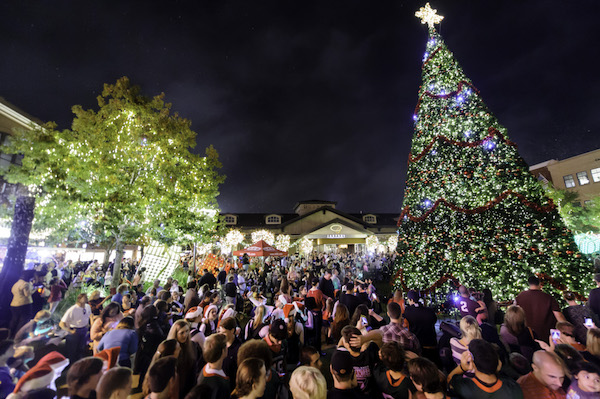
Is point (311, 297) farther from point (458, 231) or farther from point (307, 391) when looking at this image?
point (458, 231)

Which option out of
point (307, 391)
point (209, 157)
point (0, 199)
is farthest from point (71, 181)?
point (0, 199)

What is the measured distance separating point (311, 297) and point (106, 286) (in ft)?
39.3

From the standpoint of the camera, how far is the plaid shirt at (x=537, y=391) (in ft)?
9.09

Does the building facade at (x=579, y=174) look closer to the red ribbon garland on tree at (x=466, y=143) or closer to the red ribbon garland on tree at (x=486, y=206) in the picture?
the red ribbon garland on tree at (x=466, y=143)

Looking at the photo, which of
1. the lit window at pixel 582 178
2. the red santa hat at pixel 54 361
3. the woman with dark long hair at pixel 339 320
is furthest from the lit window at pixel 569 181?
the red santa hat at pixel 54 361

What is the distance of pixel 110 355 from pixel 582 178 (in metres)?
48.2

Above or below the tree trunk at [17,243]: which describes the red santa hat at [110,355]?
below

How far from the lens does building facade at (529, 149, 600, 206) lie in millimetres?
30250

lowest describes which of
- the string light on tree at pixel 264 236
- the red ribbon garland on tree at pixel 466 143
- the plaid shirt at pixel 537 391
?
the plaid shirt at pixel 537 391

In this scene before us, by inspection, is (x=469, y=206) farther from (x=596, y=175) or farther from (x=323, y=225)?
(x=596, y=175)

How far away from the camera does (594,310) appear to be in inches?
220

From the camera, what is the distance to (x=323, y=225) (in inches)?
1438

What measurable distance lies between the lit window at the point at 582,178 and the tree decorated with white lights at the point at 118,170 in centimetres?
4573

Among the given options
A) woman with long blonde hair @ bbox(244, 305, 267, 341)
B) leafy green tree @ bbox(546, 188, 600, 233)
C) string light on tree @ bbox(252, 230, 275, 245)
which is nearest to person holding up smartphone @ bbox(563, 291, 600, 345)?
woman with long blonde hair @ bbox(244, 305, 267, 341)
